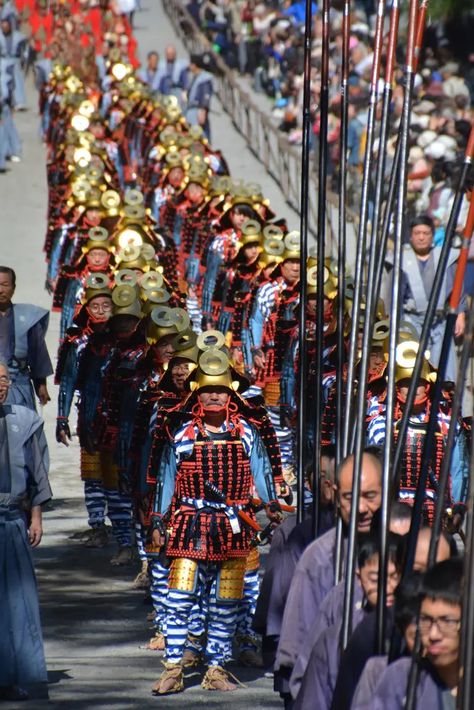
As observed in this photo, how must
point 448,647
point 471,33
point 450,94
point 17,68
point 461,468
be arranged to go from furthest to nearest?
point 17,68 < point 471,33 < point 450,94 < point 461,468 < point 448,647

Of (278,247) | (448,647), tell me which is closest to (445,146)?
(278,247)

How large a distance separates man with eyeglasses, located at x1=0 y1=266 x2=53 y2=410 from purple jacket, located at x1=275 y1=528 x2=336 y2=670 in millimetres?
5706

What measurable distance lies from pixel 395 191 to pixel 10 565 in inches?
138

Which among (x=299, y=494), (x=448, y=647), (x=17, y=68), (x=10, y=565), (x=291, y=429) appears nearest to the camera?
(x=448, y=647)

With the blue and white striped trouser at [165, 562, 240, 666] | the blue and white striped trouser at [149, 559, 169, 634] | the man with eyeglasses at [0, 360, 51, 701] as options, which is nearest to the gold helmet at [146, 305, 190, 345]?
the blue and white striped trouser at [149, 559, 169, 634]

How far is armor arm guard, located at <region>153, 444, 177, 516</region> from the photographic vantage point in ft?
36.0

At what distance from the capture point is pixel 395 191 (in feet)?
25.4

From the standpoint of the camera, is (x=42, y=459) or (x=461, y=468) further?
(x=461, y=468)

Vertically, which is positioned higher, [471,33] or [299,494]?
[299,494]

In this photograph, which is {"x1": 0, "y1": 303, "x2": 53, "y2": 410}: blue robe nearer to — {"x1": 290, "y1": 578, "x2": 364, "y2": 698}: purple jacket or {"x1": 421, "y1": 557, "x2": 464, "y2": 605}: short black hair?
{"x1": 290, "y1": 578, "x2": 364, "y2": 698}: purple jacket

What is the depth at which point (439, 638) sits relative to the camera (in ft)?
20.6

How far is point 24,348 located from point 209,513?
3.81 meters

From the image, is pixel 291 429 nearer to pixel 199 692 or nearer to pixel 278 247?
pixel 278 247

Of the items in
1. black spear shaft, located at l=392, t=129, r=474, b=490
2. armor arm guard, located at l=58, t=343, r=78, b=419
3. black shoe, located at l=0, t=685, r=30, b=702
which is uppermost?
black spear shaft, located at l=392, t=129, r=474, b=490
